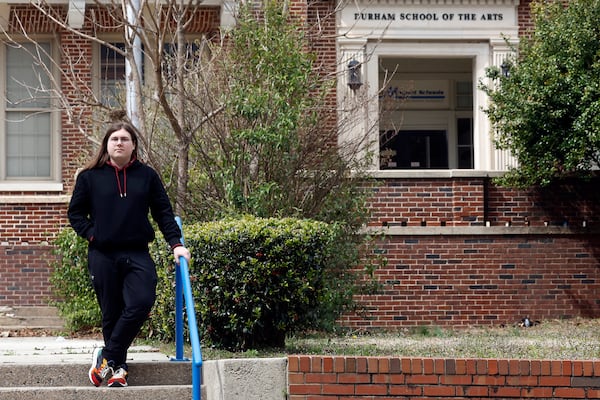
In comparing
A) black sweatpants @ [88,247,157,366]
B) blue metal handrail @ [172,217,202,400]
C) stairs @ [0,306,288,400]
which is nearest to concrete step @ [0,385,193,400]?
stairs @ [0,306,288,400]

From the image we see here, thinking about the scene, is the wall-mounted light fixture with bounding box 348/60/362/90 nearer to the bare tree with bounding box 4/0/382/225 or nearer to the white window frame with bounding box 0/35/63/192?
the white window frame with bounding box 0/35/63/192

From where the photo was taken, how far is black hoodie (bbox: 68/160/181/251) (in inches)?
303

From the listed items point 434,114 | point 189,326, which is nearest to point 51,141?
point 434,114

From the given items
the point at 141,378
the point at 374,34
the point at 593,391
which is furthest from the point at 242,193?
the point at 374,34

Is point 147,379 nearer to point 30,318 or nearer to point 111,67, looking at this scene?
point 30,318

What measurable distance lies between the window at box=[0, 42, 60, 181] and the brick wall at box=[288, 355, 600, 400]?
12066 mm

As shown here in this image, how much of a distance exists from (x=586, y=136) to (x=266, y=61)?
573 cm

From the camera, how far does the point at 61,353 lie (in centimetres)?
994

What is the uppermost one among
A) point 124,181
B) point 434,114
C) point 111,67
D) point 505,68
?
point 111,67

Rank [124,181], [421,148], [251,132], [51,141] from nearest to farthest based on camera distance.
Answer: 1. [124,181]
2. [251,132]
3. [51,141]
4. [421,148]

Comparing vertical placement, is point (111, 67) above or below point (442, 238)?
above

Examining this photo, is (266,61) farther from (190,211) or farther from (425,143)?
(425,143)

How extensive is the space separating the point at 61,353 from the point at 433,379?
3591mm

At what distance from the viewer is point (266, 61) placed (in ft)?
39.8
